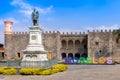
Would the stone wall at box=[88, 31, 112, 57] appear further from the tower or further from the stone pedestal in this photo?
the stone pedestal

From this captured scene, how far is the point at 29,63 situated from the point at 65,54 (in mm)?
38283

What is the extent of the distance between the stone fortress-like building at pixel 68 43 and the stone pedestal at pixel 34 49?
1179 inches

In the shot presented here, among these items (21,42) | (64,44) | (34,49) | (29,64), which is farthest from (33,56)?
(64,44)

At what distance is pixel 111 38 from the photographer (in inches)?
2031

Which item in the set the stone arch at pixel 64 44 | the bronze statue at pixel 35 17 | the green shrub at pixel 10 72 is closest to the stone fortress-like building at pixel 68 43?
the stone arch at pixel 64 44

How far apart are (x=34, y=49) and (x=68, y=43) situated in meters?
37.6

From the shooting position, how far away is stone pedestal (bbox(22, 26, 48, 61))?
2061 cm

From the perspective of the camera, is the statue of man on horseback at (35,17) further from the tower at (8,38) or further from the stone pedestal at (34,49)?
the tower at (8,38)

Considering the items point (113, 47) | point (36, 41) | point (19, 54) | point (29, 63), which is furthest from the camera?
point (19, 54)

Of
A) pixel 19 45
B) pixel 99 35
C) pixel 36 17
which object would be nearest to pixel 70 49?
pixel 99 35

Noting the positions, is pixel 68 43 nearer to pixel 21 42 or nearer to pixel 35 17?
pixel 21 42

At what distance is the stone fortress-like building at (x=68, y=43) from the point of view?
5150 cm

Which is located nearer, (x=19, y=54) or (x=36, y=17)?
(x=36, y=17)

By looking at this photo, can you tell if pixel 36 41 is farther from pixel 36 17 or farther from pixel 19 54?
pixel 19 54
